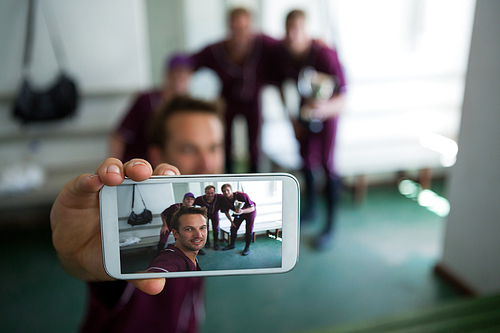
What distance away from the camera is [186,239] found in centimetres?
32

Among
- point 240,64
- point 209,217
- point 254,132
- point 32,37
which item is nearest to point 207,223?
point 209,217

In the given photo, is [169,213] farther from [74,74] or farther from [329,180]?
[74,74]

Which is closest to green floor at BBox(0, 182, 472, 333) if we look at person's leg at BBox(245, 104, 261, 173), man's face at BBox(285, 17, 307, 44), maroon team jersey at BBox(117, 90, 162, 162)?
person's leg at BBox(245, 104, 261, 173)

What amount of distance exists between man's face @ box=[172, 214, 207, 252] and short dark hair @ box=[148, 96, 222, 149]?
20.7 inches

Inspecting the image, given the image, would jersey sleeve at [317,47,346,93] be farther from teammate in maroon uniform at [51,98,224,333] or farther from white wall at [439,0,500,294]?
teammate in maroon uniform at [51,98,224,333]

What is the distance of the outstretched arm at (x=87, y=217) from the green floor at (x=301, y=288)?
1.04m

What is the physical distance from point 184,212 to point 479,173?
1232mm

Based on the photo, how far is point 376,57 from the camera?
2654 mm

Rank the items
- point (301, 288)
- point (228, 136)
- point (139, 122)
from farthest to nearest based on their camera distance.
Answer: point (228, 136)
point (139, 122)
point (301, 288)

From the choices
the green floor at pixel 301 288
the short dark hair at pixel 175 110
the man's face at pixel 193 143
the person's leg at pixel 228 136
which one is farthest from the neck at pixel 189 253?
the person's leg at pixel 228 136

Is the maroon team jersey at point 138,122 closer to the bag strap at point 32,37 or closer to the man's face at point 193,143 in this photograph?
the bag strap at point 32,37

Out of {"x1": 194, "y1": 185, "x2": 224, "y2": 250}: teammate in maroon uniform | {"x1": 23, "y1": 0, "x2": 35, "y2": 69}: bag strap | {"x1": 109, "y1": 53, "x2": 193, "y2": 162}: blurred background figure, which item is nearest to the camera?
{"x1": 194, "y1": 185, "x2": 224, "y2": 250}: teammate in maroon uniform

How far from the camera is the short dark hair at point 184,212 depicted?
12.6 inches

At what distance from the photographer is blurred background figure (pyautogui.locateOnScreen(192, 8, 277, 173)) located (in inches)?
75.4
